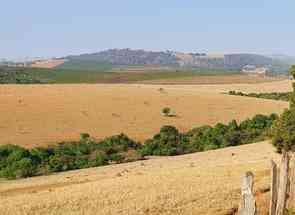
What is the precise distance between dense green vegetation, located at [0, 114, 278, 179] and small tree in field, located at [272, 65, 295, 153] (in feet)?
51.3

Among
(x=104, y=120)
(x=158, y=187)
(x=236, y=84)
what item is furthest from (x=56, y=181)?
(x=236, y=84)

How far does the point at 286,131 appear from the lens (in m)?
27.4

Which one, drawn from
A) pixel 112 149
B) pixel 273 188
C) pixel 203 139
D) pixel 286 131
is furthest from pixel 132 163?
pixel 273 188

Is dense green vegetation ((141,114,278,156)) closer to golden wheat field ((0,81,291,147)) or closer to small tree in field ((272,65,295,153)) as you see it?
golden wheat field ((0,81,291,147))

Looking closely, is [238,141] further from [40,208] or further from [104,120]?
[40,208]

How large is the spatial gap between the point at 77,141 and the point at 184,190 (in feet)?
143

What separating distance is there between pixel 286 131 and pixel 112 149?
3308 centimetres

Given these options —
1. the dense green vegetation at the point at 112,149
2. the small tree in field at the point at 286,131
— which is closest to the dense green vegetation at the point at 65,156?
the dense green vegetation at the point at 112,149

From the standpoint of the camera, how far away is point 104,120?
83.8 metres

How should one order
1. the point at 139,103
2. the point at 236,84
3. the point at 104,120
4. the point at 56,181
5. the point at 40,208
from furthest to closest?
the point at 236,84, the point at 139,103, the point at 104,120, the point at 56,181, the point at 40,208

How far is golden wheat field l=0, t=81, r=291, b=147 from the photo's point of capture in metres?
74.2

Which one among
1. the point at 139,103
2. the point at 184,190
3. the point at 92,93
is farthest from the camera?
the point at 92,93

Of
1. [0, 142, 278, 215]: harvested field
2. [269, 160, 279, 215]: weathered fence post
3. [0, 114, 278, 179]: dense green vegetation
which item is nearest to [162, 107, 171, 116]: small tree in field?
[0, 114, 278, 179]: dense green vegetation

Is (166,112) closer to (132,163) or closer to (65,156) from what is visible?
(65,156)
